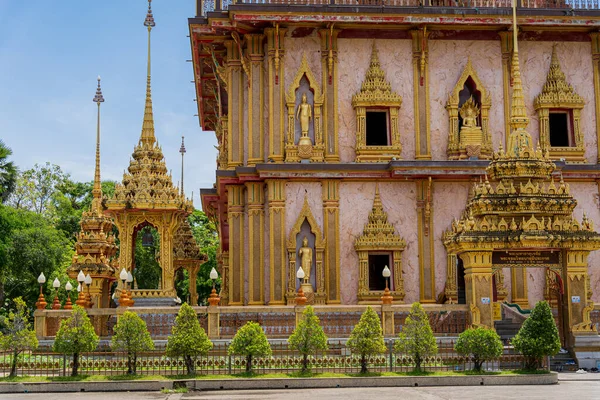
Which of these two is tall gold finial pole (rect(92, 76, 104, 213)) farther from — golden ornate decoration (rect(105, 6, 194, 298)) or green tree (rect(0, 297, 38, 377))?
green tree (rect(0, 297, 38, 377))

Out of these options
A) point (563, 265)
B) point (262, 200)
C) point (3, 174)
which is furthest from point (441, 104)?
point (3, 174)

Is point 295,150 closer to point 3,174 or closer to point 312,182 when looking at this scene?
point 312,182

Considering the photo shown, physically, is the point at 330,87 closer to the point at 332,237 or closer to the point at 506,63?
the point at 332,237

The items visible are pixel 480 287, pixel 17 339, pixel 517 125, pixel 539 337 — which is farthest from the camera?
pixel 517 125

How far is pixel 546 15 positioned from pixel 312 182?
991cm

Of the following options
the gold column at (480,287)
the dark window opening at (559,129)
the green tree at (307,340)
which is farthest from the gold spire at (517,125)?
the green tree at (307,340)

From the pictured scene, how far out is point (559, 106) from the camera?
107 ft

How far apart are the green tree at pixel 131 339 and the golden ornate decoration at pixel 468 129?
13766mm

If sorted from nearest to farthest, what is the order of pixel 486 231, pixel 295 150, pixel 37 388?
1. pixel 37 388
2. pixel 486 231
3. pixel 295 150

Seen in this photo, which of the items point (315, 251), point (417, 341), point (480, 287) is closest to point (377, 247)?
point (315, 251)

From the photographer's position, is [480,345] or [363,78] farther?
[363,78]

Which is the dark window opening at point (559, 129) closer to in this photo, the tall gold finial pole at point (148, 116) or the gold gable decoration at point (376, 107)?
the gold gable decoration at point (376, 107)

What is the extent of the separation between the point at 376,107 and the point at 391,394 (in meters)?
14.7

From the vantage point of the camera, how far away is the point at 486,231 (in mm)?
25000
